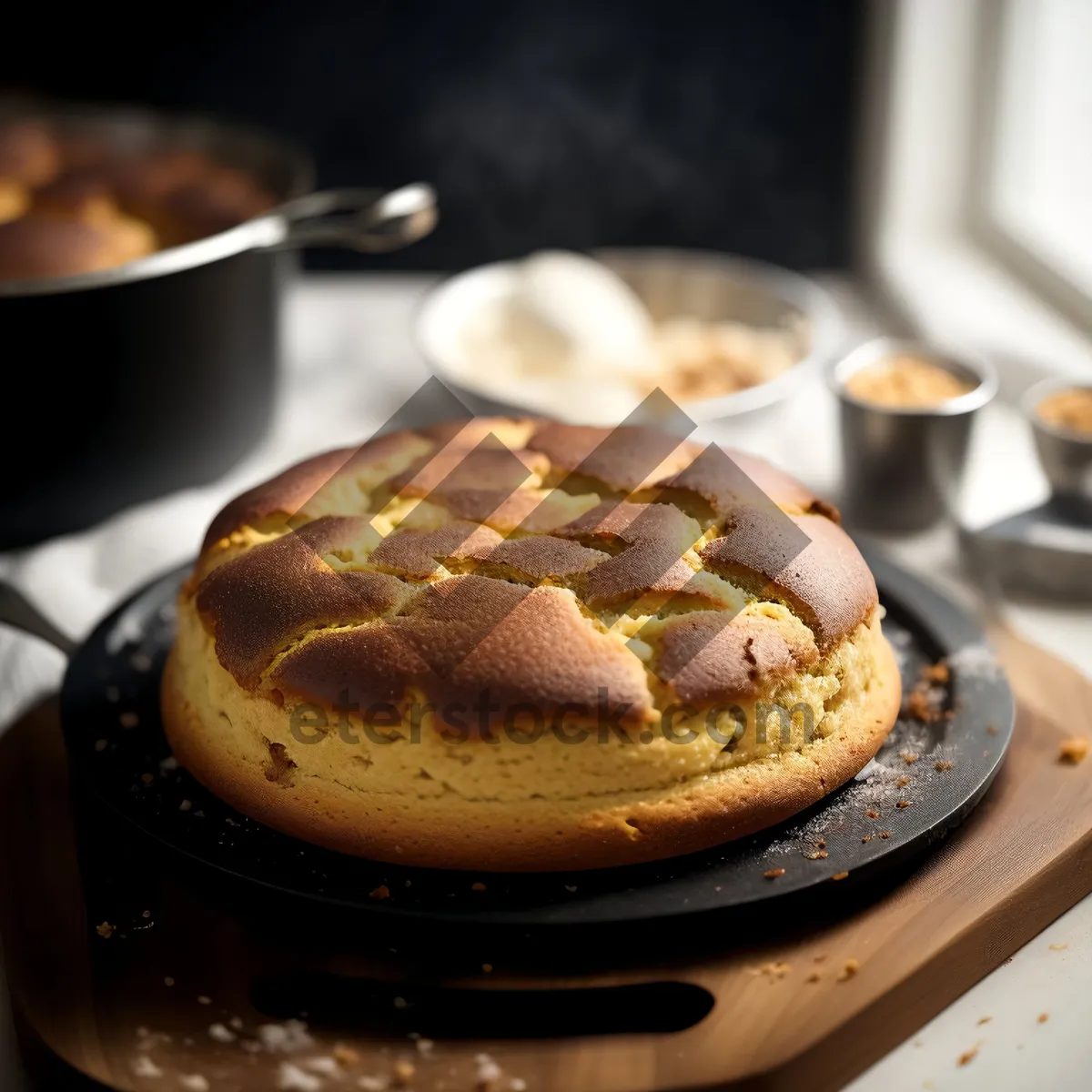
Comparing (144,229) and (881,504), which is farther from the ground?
(144,229)

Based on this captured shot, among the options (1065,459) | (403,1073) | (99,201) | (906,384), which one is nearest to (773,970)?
(403,1073)

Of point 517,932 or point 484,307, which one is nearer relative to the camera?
point 517,932

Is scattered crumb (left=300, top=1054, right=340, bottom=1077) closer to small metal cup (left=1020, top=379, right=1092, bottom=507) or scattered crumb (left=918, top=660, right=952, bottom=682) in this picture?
scattered crumb (left=918, top=660, right=952, bottom=682)

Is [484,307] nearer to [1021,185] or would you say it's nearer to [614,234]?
[614,234]

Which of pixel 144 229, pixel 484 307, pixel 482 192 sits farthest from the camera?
pixel 482 192

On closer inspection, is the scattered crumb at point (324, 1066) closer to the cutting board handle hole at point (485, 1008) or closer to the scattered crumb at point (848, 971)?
the cutting board handle hole at point (485, 1008)

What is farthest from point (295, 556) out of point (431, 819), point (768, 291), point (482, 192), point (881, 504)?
point (482, 192)

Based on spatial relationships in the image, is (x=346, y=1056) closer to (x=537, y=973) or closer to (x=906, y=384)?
(x=537, y=973)
